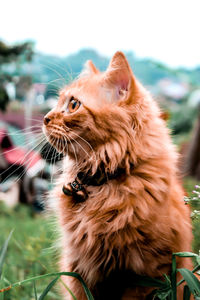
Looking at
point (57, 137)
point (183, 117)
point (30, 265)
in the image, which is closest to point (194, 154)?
point (183, 117)

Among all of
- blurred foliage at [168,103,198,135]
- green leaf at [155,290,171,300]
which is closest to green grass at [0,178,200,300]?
green leaf at [155,290,171,300]

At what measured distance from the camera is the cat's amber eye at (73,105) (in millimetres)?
1235

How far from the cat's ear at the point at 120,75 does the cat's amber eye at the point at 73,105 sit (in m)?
0.16

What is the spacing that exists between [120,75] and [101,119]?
0.70 feet

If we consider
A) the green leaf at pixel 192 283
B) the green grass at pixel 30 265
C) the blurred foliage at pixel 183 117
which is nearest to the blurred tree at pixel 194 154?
the blurred foliage at pixel 183 117

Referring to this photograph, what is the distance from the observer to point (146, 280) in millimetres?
1035

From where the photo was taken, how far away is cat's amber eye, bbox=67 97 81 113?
4.05ft

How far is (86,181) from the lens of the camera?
50.7 inches

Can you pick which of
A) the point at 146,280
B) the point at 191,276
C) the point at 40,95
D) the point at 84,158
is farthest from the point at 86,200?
the point at 40,95

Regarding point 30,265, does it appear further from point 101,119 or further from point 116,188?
point 101,119

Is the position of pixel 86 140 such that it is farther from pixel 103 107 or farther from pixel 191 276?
pixel 191 276

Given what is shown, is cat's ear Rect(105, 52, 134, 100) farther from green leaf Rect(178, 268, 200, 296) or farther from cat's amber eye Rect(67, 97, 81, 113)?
green leaf Rect(178, 268, 200, 296)

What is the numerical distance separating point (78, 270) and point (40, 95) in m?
2.92

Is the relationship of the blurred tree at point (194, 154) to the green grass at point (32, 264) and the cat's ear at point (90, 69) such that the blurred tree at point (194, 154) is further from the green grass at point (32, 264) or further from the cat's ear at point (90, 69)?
the cat's ear at point (90, 69)
